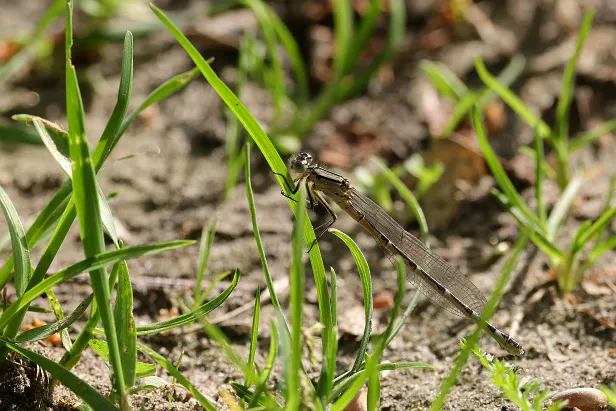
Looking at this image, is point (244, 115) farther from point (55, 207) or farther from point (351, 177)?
point (351, 177)

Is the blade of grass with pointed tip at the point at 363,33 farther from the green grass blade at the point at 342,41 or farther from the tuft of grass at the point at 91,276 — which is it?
the tuft of grass at the point at 91,276

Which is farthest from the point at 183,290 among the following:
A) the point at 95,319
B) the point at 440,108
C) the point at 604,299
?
the point at 440,108

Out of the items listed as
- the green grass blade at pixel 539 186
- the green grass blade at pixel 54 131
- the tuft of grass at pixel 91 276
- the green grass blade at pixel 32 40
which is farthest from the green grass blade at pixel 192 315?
the green grass blade at pixel 32 40

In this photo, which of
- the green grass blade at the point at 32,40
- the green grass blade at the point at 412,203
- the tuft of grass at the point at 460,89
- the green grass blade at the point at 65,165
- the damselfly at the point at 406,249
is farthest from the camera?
the tuft of grass at the point at 460,89

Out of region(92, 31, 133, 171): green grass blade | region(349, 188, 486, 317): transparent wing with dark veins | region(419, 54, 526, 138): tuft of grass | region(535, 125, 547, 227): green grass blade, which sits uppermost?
region(419, 54, 526, 138): tuft of grass

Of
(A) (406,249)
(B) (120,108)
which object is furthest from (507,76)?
(B) (120,108)

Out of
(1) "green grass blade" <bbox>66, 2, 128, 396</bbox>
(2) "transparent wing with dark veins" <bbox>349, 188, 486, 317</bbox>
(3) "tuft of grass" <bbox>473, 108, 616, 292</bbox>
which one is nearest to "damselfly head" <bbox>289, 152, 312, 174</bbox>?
(2) "transparent wing with dark veins" <bbox>349, 188, 486, 317</bbox>

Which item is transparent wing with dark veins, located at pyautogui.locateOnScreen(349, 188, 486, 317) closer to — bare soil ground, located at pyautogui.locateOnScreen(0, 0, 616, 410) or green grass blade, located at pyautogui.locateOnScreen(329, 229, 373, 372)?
bare soil ground, located at pyautogui.locateOnScreen(0, 0, 616, 410)
